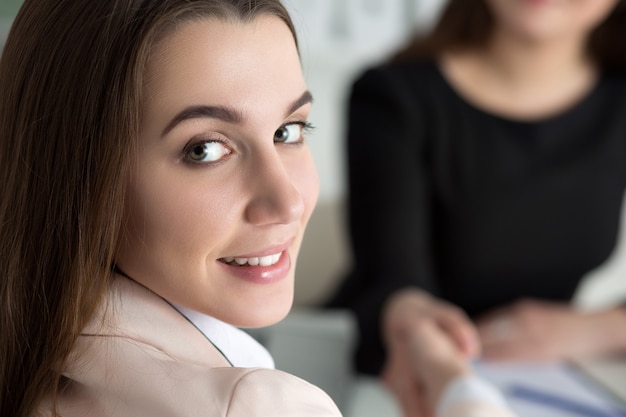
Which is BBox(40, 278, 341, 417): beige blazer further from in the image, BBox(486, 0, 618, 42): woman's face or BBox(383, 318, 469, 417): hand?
BBox(486, 0, 618, 42): woman's face

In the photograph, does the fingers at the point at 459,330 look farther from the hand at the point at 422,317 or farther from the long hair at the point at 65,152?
the long hair at the point at 65,152

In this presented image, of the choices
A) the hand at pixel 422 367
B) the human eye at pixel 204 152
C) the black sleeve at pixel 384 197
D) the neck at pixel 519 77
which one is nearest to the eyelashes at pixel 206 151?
the human eye at pixel 204 152

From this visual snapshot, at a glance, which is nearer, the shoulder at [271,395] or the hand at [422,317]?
the shoulder at [271,395]

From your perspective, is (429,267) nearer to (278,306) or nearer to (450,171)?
(450,171)

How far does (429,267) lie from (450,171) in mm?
118

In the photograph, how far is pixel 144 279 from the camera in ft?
1.14

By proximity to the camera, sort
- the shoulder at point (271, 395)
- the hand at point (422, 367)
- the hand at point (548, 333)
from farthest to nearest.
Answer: the hand at point (548, 333), the hand at point (422, 367), the shoulder at point (271, 395)

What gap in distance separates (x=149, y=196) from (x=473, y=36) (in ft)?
2.35

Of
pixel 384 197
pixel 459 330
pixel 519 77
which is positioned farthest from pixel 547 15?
pixel 459 330

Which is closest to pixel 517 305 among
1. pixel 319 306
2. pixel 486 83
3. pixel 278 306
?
pixel 486 83

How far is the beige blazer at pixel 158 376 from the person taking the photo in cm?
30

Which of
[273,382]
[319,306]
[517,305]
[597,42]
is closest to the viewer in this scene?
[273,382]

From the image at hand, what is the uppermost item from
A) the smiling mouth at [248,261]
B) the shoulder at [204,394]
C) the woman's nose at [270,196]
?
the woman's nose at [270,196]

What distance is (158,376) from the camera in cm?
31
